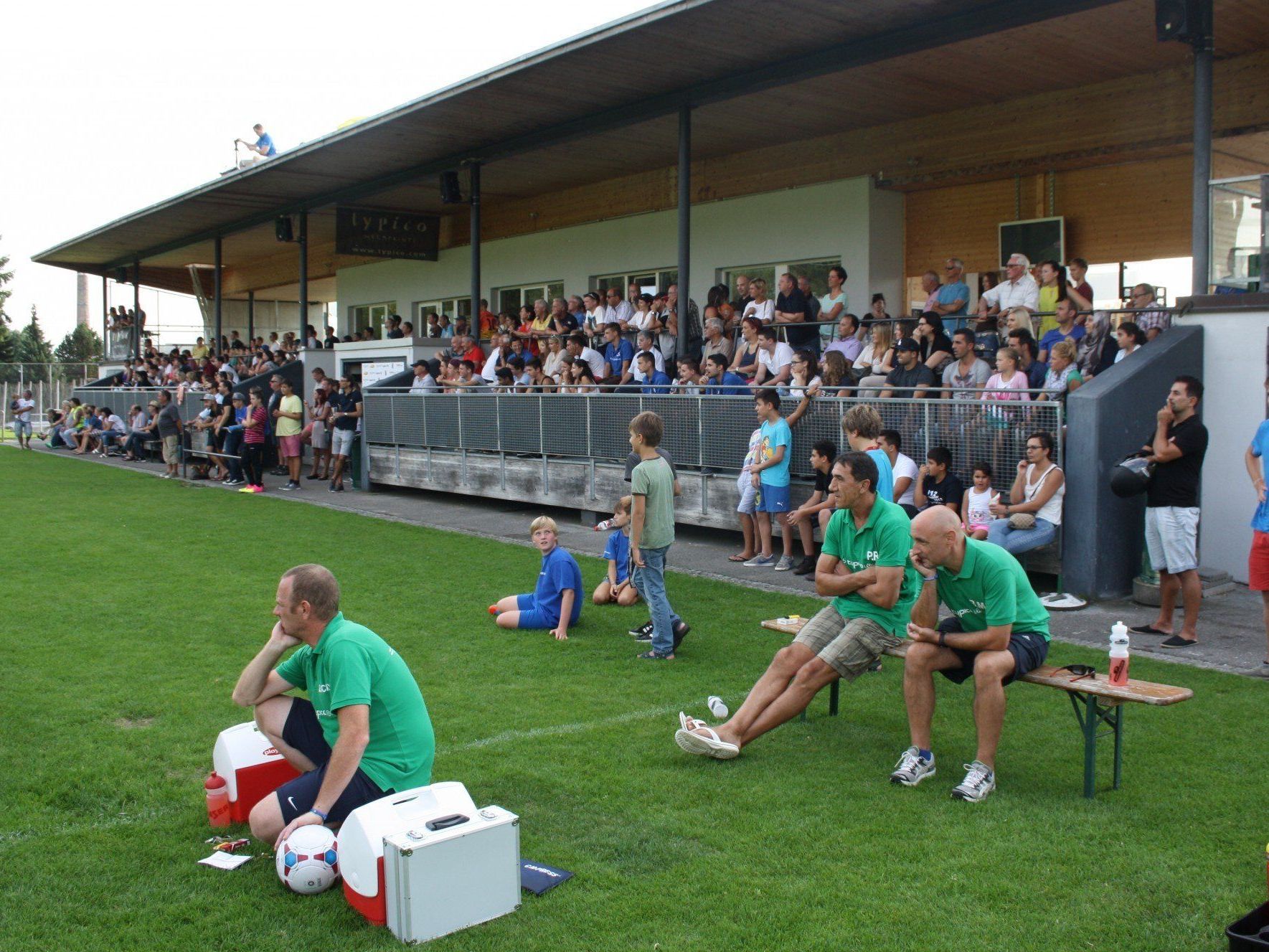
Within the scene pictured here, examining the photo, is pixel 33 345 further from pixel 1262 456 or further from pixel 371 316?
pixel 1262 456

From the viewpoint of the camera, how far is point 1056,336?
12.1m

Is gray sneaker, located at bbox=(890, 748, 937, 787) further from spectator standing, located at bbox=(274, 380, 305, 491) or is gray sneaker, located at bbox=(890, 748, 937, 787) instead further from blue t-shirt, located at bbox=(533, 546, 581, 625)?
spectator standing, located at bbox=(274, 380, 305, 491)

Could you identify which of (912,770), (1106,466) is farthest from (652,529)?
(1106,466)

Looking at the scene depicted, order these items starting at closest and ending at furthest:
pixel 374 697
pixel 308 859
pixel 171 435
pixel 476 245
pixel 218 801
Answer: pixel 308 859 → pixel 374 697 → pixel 218 801 → pixel 476 245 → pixel 171 435

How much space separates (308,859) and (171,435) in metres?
21.2

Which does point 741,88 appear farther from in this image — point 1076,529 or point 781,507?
point 1076,529

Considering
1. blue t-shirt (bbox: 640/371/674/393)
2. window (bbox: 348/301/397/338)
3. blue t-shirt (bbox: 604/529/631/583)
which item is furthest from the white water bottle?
window (bbox: 348/301/397/338)

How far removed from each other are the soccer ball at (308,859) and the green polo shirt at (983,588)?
2.99 m

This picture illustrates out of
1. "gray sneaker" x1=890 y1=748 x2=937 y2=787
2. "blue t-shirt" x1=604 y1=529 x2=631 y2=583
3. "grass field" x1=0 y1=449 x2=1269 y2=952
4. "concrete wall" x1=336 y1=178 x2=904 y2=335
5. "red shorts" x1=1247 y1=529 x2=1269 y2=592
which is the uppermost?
"concrete wall" x1=336 y1=178 x2=904 y2=335

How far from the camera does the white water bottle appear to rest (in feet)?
17.1

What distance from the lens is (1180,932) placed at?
3.95 meters

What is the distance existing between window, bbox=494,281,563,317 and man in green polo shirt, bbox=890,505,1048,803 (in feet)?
62.5

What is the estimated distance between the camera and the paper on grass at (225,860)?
453 cm

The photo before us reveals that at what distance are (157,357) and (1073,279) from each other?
2989 cm
